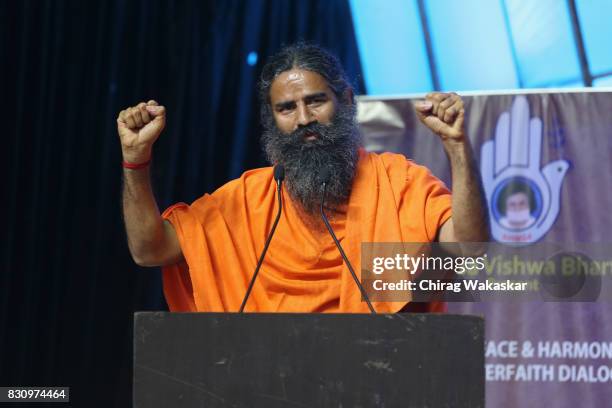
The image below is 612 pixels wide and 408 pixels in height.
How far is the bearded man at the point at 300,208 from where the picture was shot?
2420 mm

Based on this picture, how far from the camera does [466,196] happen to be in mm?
2346

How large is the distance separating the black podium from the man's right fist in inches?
30.6

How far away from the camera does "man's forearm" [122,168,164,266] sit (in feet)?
8.18

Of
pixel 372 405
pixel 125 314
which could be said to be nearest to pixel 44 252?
pixel 125 314

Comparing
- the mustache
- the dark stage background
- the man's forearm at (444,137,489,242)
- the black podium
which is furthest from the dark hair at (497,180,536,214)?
the black podium

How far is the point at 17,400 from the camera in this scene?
3.80 metres

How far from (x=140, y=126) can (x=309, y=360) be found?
100 centimetres

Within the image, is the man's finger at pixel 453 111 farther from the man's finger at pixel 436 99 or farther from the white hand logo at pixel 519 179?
the white hand logo at pixel 519 179

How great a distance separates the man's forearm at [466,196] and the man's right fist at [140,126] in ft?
2.67

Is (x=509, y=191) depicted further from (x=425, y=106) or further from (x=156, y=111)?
(x=156, y=111)

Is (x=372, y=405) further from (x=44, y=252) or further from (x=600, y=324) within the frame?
(x=44, y=252)

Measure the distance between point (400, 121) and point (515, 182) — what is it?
61 cm

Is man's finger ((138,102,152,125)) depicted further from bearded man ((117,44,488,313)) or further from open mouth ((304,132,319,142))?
open mouth ((304,132,319,142))

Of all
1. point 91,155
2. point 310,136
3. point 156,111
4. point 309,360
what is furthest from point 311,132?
point 91,155
